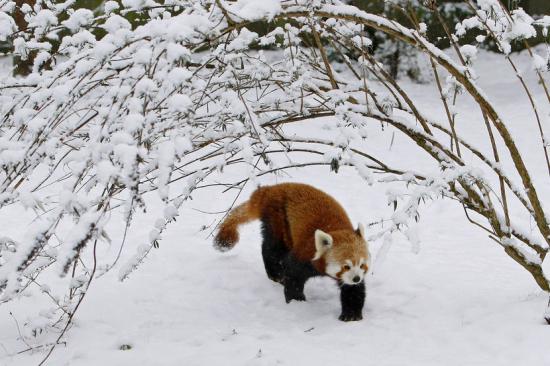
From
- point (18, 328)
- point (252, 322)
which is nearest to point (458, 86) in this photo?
point (252, 322)

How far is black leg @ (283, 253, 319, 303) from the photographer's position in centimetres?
476

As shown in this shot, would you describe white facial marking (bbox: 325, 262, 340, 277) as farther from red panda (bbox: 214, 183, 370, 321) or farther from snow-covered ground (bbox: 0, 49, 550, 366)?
snow-covered ground (bbox: 0, 49, 550, 366)

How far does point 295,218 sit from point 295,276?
0.47m

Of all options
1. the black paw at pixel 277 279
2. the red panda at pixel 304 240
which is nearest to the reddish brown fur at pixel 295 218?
the red panda at pixel 304 240

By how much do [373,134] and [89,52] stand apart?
22.7 feet

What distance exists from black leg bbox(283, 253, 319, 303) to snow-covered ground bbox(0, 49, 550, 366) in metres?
0.08

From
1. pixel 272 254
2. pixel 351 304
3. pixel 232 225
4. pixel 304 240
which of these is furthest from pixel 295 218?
pixel 351 304

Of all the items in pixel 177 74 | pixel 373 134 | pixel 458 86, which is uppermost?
pixel 177 74

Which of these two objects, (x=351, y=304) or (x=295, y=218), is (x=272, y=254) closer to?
(x=295, y=218)

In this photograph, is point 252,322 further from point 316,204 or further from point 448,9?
point 448,9

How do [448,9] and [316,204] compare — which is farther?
[448,9]

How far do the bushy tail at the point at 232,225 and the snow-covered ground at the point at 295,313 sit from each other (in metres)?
0.21

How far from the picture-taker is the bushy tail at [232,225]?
5.25 m

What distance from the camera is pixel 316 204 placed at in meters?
5.03
